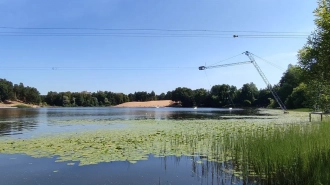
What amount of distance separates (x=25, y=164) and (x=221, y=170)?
8.84m

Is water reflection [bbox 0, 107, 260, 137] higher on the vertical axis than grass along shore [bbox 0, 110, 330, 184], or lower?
lower

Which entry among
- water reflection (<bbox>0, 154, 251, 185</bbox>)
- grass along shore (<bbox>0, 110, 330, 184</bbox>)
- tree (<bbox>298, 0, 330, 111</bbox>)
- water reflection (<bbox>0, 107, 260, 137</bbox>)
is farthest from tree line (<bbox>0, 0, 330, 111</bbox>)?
water reflection (<bbox>0, 107, 260, 137</bbox>)

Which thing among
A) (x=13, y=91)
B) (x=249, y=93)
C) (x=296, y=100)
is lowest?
(x=296, y=100)

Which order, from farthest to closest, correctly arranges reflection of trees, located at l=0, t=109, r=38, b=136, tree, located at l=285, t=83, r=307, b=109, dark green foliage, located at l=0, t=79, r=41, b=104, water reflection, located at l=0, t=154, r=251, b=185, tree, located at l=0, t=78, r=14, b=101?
dark green foliage, located at l=0, t=79, r=41, b=104 → tree, located at l=0, t=78, r=14, b=101 → tree, located at l=285, t=83, r=307, b=109 → reflection of trees, located at l=0, t=109, r=38, b=136 → water reflection, located at l=0, t=154, r=251, b=185

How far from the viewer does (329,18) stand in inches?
451

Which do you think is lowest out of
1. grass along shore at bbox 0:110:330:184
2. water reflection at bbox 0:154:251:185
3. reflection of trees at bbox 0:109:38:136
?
water reflection at bbox 0:154:251:185

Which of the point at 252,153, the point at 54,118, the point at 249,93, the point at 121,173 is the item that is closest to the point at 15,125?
the point at 54,118

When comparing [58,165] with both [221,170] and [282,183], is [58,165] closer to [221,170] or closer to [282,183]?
[221,170]

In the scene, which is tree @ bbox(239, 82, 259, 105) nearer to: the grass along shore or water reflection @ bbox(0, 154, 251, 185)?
the grass along shore

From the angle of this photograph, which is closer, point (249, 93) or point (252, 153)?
point (252, 153)

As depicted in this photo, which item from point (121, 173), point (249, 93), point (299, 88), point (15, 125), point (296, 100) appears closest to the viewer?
point (121, 173)

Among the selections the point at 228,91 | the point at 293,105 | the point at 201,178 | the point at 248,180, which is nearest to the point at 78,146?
the point at 201,178

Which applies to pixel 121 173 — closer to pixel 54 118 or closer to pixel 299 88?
pixel 299 88

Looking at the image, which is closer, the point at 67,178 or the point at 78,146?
the point at 67,178
